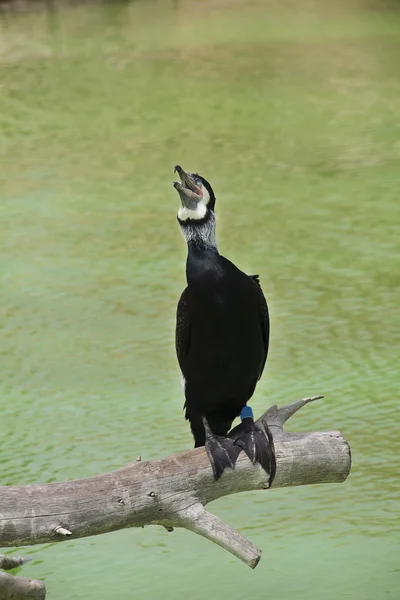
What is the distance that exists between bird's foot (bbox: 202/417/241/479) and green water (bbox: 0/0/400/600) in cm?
65

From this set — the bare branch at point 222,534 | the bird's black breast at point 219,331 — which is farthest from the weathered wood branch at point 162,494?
the bird's black breast at point 219,331

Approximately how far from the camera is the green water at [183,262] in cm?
345

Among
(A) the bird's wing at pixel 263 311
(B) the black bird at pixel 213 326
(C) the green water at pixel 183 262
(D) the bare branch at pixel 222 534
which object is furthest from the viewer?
(C) the green water at pixel 183 262

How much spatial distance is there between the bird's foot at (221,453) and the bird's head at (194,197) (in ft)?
1.61

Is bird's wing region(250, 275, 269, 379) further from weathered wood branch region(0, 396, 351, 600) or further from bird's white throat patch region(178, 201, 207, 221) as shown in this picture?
weathered wood branch region(0, 396, 351, 600)

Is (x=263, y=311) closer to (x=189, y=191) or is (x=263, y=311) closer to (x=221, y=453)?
(x=189, y=191)

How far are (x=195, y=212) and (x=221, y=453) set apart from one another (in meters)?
0.54

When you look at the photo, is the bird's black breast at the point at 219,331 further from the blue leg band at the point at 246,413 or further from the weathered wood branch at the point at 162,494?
the weathered wood branch at the point at 162,494

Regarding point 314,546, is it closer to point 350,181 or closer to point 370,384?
point 370,384

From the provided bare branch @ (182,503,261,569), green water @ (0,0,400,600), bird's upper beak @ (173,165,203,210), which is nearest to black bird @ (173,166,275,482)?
bird's upper beak @ (173,165,203,210)

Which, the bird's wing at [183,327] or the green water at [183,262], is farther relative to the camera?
the green water at [183,262]

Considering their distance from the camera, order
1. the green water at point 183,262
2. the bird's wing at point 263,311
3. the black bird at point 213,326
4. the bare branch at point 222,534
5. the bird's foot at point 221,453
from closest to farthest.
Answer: the bare branch at point 222,534 → the bird's foot at point 221,453 → the black bird at point 213,326 → the bird's wing at point 263,311 → the green water at point 183,262

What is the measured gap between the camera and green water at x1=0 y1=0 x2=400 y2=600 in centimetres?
345

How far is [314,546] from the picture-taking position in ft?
11.3
